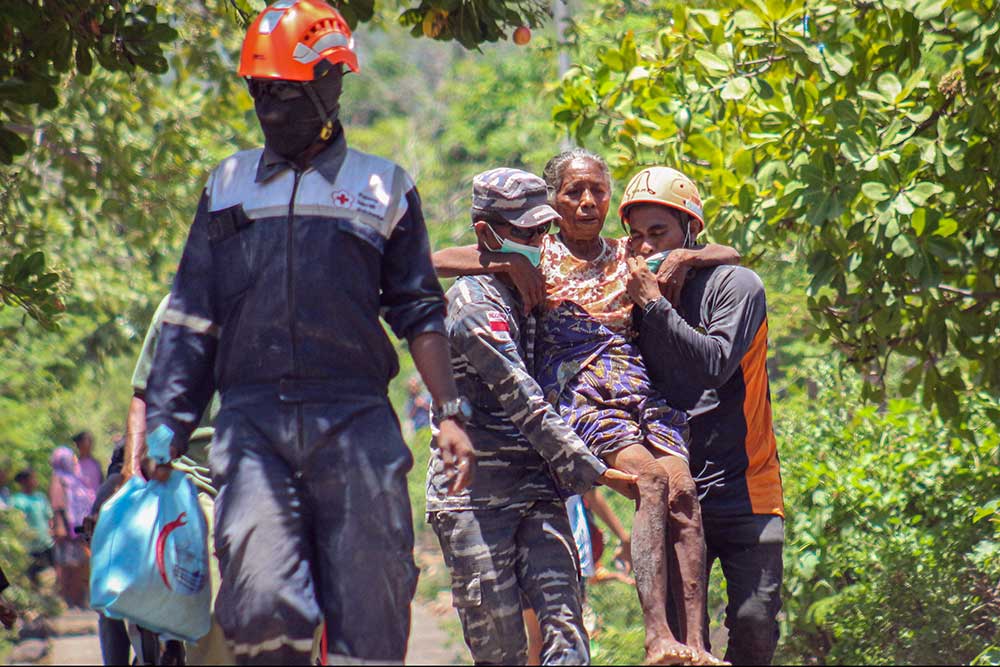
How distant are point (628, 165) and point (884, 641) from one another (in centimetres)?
276

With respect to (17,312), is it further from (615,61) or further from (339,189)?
(339,189)

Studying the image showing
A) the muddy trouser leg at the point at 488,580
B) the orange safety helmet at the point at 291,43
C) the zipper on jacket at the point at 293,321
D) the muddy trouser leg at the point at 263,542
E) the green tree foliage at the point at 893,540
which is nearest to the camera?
the muddy trouser leg at the point at 263,542

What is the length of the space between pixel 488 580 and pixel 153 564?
131 cm

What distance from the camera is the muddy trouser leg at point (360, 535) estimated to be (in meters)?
4.00

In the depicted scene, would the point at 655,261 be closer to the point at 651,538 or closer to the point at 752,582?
the point at 651,538

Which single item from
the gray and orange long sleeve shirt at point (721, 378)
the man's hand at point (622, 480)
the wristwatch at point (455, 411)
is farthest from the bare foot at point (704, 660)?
the wristwatch at point (455, 411)

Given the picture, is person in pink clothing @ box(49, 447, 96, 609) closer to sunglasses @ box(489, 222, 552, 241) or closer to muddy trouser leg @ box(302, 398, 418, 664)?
sunglasses @ box(489, 222, 552, 241)

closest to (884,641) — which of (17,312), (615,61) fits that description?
(615,61)

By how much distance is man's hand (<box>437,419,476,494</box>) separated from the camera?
4.23 meters

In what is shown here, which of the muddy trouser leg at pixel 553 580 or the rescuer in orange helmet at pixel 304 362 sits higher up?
the rescuer in orange helmet at pixel 304 362

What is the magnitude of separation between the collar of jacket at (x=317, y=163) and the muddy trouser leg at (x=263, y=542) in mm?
627

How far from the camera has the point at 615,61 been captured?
7.94m

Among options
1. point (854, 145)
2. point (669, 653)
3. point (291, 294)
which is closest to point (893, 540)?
point (854, 145)

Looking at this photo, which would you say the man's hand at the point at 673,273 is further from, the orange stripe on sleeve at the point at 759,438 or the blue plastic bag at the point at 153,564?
the blue plastic bag at the point at 153,564
